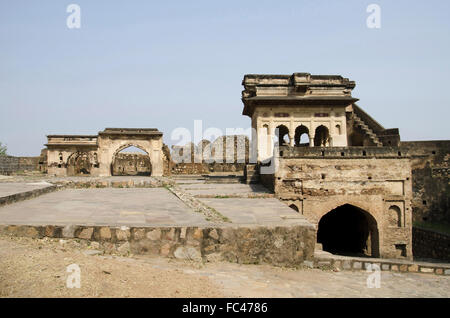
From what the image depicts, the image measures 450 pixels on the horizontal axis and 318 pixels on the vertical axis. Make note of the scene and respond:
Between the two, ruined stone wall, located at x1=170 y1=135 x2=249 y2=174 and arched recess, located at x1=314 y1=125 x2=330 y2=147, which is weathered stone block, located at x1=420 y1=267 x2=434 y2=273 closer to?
arched recess, located at x1=314 y1=125 x2=330 y2=147

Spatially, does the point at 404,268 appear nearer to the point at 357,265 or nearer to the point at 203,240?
the point at 357,265

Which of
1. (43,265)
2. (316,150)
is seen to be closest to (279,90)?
(316,150)

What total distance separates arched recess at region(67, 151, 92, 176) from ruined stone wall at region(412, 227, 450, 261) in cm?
2333

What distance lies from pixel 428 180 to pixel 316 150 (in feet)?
44.8

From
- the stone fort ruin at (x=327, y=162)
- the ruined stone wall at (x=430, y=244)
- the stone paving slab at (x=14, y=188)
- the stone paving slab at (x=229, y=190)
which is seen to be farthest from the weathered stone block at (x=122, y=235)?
the ruined stone wall at (x=430, y=244)

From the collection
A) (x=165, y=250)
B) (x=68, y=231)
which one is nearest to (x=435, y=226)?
(x=165, y=250)

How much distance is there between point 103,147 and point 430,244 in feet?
70.8

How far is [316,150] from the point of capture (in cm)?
1338

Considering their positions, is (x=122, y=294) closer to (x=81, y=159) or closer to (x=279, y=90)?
(x=279, y=90)

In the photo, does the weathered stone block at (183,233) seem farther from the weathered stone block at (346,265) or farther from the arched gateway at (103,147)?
the arched gateway at (103,147)

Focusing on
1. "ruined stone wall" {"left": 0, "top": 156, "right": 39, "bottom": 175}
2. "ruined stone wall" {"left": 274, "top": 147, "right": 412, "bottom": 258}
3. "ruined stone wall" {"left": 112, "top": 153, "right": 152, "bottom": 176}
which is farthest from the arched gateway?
"ruined stone wall" {"left": 274, "top": 147, "right": 412, "bottom": 258}

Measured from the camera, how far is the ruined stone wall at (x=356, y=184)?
13.3 m

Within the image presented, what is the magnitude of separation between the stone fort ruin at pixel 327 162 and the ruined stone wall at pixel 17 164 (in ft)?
2.05
